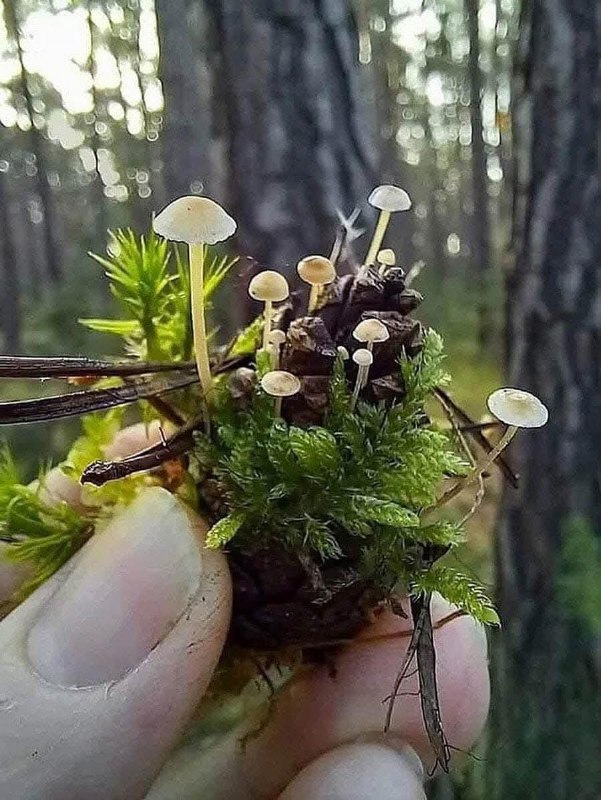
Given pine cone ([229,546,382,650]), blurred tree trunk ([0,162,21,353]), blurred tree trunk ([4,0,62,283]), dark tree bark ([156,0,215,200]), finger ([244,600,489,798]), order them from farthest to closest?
blurred tree trunk ([4,0,62,283]) < blurred tree trunk ([0,162,21,353]) < dark tree bark ([156,0,215,200]) < finger ([244,600,489,798]) < pine cone ([229,546,382,650])

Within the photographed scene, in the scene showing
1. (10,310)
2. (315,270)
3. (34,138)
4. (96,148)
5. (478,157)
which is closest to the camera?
(315,270)

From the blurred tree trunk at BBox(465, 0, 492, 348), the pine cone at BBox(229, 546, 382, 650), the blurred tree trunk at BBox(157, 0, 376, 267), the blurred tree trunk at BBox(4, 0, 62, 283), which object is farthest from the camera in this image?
the blurred tree trunk at BBox(465, 0, 492, 348)

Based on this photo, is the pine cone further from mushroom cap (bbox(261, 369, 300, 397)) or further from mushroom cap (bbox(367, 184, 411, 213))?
mushroom cap (bbox(367, 184, 411, 213))

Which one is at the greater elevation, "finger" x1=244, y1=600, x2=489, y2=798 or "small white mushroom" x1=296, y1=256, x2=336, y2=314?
"small white mushroom" x1=296, y1=256, x2=336, y2=314

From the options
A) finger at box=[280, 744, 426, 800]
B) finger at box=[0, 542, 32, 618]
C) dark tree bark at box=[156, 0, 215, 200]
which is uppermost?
dark tree bark at box=[156, 0, 215, 200]

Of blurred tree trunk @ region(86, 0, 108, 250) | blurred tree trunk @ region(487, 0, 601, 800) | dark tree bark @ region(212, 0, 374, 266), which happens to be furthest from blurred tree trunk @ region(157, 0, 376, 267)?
blurred tree trunk @ region(86, 0, 108, 250)

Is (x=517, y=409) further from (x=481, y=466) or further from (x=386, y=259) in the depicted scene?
(x=386, y=259)

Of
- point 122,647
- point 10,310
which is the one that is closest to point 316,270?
point 122,647

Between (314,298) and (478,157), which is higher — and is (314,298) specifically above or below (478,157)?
above
